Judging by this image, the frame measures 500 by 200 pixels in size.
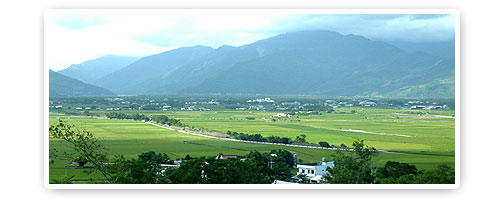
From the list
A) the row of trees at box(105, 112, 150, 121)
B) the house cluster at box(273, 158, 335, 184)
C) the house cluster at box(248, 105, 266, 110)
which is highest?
the house cluster at box(248, 105, 266, 110)

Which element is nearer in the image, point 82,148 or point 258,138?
point 82,148

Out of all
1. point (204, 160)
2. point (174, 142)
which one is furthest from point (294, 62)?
point (204, 160)

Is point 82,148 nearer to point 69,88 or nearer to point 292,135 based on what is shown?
point 69,88

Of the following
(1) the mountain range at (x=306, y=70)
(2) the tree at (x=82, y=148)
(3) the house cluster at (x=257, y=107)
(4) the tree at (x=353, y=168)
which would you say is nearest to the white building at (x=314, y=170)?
(4) the tree at (x=353, y=168)

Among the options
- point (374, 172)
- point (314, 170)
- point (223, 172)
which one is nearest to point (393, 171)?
point (374, 172)

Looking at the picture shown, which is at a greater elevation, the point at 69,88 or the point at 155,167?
the point at 69,88

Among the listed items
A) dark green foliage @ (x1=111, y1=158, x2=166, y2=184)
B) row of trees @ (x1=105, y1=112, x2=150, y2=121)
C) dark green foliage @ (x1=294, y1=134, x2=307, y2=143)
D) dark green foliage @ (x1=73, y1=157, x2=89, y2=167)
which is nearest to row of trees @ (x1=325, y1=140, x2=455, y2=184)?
dark green foliage @ (x1=111, y1=158, x2=166, y2=184)

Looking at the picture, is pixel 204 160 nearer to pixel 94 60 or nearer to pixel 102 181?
pixel 102 181

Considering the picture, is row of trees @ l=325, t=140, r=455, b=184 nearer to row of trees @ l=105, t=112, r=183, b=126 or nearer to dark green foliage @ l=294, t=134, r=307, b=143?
dark green foliage @ l=294, t=134, r=307, b=143
